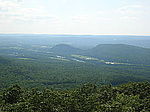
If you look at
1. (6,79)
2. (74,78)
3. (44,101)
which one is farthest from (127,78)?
(44,101)

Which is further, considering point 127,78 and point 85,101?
point 127,78

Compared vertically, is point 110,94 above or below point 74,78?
above

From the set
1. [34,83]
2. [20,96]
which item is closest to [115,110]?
[20,96]

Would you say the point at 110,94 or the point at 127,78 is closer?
the point at 110,94

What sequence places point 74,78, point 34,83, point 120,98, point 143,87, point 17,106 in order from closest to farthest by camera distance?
point 17,106, point 120,98, point 143,87, point 34,83, point 74,78

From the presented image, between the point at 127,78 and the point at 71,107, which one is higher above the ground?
the point at 71,107

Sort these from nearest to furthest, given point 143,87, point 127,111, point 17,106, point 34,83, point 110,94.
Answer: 1. point 127,111
2. point 17,106
3. point 110,94
4. point 143,87
5. point 34,83

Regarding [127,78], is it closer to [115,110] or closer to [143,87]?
[143,87]

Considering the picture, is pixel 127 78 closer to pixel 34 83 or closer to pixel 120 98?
pixel 34 83

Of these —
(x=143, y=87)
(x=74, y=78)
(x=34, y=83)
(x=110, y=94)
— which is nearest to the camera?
(x=110, y=94)
